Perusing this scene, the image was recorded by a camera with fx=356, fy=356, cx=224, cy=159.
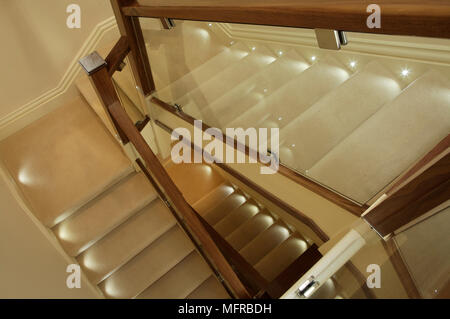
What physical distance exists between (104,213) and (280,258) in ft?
7.09

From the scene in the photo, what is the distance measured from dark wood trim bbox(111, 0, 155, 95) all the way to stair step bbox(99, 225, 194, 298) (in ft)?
4.78

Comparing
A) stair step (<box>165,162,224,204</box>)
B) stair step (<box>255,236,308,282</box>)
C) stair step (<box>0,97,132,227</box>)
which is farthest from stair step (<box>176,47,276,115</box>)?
stair step (<box>165,162,224,204</box>)

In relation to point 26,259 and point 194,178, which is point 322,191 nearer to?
point 26,259

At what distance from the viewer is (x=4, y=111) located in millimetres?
3650

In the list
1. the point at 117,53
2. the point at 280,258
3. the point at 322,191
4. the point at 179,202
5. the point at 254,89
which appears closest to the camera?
the point at 322,191

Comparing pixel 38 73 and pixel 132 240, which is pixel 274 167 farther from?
pixel 38 73

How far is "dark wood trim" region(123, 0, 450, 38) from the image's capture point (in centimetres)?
82

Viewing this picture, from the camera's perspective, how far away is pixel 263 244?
4641mm

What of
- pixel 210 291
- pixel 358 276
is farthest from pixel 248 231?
pixel 358 276

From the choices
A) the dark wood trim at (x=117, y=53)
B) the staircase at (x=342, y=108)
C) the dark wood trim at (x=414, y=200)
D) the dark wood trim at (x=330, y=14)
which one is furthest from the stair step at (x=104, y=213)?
the dark wood trim at (x=414, y=200)

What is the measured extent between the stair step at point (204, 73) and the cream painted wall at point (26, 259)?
1420 mm

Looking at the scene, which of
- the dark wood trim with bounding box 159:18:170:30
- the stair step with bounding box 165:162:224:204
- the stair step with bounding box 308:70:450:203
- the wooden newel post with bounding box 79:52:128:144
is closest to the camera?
the stair step with bounding box 308:70:450:203

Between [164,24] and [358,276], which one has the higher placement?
[164,24]

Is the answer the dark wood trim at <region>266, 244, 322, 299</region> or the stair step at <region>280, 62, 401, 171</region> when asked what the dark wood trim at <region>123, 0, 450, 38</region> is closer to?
the stair step at <region>280, 62, 401, 171</region>
